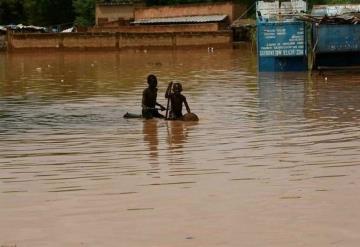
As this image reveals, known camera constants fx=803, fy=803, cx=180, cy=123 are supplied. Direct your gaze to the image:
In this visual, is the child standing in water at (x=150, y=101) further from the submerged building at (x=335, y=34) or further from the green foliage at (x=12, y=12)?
the green foliage at (x=12, y=12)

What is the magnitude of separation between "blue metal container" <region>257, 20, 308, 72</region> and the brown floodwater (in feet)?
32.3

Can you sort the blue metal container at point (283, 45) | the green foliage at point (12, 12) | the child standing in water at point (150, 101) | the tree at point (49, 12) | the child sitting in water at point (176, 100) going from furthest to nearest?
the green foliage at point (12, 12)
the tree at point (49, 12)
the blue metal container at point (283, 45)
the child standing in water at point (150, 101)
the child sitting in water at point (176, 100)

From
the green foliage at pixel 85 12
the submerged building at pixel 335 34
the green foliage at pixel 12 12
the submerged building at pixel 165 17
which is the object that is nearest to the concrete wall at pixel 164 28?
the submerged building at pixel 165 17

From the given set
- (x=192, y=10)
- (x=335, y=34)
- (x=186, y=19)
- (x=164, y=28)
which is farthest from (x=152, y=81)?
(x=192, y=10)

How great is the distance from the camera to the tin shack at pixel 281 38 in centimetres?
2850

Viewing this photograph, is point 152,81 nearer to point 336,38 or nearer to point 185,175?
point 185,175

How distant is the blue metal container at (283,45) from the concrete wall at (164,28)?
99.5 feet

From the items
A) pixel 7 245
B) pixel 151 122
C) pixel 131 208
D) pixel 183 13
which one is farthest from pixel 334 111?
pixel 183 13

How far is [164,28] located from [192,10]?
472 centimetres

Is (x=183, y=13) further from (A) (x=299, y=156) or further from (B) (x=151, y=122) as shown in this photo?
(A) (x=299, y=156)

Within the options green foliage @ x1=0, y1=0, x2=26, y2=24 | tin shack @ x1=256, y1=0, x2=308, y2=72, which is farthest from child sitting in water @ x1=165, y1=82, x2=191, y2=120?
green foliage @ x1=0, y1=0, x2=26, y2=24

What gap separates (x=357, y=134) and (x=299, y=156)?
242cm

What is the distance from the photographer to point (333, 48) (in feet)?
89.7

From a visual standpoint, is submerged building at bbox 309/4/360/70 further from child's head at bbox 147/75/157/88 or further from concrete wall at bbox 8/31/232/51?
concrete wall at bbox 8/31/232/51
